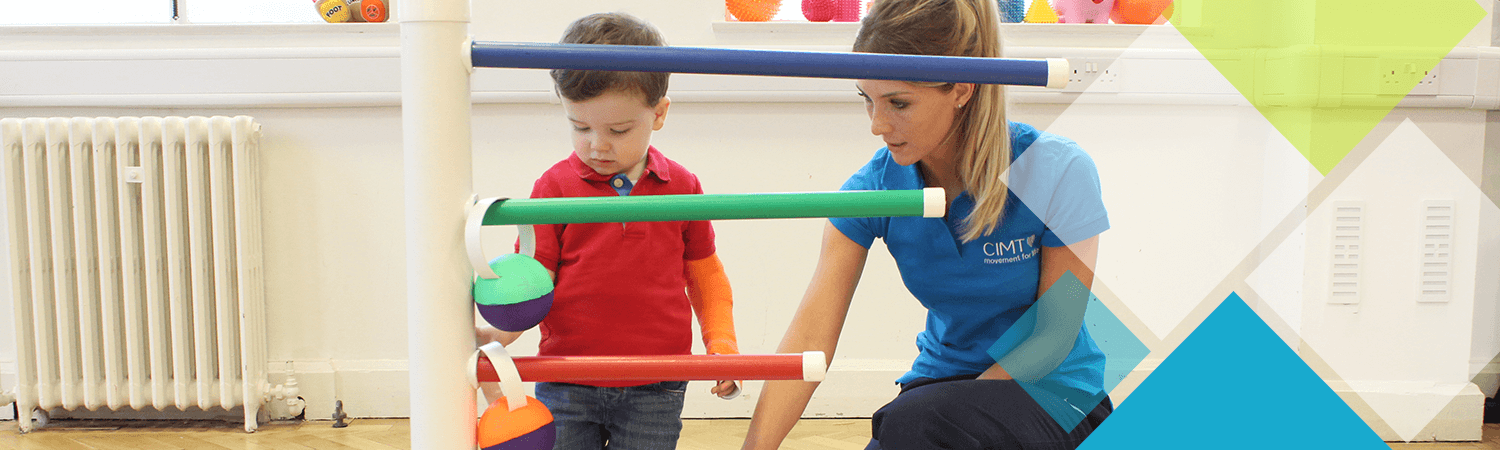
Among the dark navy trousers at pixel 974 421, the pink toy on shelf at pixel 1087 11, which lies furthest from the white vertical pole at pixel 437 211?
the pink toy on shelf at pixel 1087 11

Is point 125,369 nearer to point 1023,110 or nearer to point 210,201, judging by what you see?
point 210,201

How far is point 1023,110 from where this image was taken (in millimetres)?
2104

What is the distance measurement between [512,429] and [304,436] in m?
1.57

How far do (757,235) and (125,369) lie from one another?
1.44 m

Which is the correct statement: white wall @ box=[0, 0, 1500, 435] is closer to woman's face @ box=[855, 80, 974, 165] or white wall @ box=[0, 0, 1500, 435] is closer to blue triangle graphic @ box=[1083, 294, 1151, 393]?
blue triangle graphic @ box=[1083, 294, 1151, 393]

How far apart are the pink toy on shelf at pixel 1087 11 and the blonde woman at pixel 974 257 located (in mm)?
1136

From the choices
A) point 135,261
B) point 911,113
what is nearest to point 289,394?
point 135,261

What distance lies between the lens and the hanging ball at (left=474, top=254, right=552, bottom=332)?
731mm

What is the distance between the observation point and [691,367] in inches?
29.1

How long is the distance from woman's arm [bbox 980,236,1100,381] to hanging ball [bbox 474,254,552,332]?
1.81 ft

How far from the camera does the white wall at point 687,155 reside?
203cm

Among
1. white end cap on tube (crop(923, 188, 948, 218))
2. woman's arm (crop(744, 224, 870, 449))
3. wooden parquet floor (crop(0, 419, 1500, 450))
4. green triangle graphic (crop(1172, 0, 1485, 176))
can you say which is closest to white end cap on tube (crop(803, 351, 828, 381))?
white end cap on tube (crop(923, 188, 948, 218))

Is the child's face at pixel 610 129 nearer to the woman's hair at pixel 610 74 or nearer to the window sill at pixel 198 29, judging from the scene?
the woman's hair at pixel 610 74

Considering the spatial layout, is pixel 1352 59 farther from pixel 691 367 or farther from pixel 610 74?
pixel 691 367
